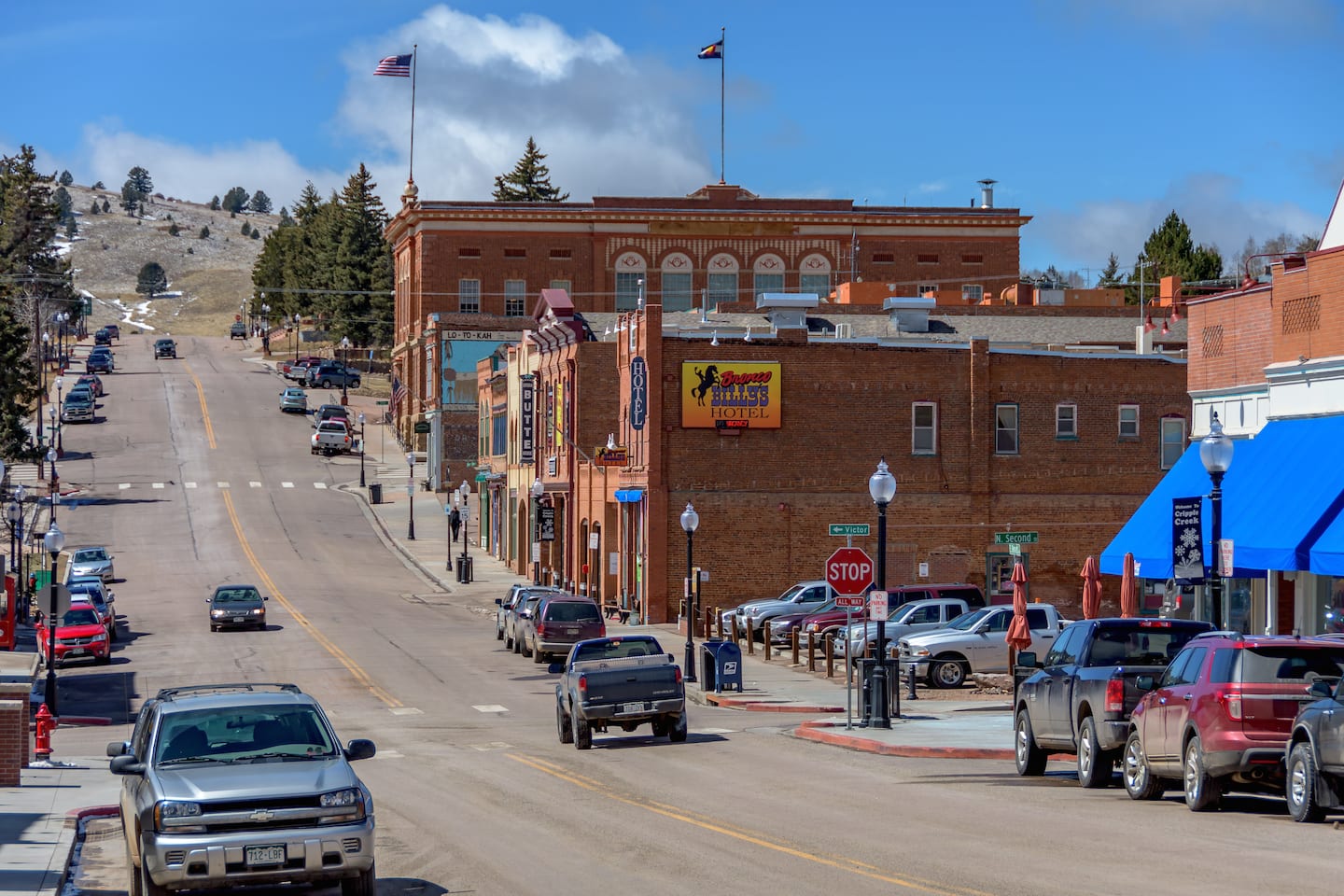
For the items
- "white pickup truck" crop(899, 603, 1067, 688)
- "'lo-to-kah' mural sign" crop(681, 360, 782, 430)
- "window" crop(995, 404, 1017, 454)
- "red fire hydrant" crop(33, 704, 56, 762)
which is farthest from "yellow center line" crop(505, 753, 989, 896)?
"window" crop(995, 404, 1017, 454)

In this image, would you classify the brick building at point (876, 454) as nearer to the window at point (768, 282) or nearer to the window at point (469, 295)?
the window at point (768, 282)

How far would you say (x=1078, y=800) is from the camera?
19.5m

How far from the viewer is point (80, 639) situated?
4556 centimetres

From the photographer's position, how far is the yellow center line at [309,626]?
3884cm

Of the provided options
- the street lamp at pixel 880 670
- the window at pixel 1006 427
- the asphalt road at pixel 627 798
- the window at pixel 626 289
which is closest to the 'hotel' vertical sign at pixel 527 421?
the asphalt road at pixel 627 798

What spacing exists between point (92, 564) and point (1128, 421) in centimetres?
3749

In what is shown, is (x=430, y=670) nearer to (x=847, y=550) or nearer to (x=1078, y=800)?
(x=847, y=550)

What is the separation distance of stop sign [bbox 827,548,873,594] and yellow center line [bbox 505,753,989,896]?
259 inches

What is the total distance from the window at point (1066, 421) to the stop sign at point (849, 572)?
99.2 feet

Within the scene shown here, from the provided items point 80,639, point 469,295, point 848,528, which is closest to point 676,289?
point 469,295

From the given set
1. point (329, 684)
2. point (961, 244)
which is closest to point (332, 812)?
point (329, 684)

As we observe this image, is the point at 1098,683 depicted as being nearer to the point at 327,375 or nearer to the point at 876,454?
the point at 876,454

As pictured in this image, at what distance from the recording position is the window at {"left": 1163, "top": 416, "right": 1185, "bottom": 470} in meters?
59.1

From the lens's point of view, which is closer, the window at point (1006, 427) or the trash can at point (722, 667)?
the trash can at point (722, 667)
